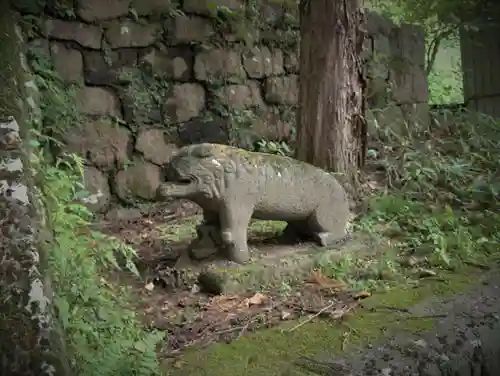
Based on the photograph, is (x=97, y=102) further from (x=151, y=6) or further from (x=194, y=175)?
(x=194, y=175)

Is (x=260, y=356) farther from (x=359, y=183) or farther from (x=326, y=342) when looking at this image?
(x=359, y=183)

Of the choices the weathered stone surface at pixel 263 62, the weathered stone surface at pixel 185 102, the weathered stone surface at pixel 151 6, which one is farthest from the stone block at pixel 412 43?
the weathered stone surface at pixel 151 6

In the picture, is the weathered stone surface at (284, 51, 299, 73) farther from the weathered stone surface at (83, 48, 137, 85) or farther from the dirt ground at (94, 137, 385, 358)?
the dirt ground at (94, 137, 385, 358)

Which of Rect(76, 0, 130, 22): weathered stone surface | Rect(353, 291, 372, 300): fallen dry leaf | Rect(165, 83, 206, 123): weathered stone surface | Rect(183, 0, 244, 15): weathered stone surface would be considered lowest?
Rect(353, 291, 372, 300): fallen dry leaf

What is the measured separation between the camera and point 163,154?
4.95m

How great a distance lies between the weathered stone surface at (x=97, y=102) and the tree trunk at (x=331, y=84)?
5.33ft

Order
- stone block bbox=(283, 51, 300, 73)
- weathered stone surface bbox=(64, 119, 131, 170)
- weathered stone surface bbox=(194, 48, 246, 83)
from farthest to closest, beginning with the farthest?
stone block bbox=(283, 51, 300, 73), weathered stone surface bbox=(194, 48, 246, 83), weathered stone surface bbox=(64, 119, 131, 170)

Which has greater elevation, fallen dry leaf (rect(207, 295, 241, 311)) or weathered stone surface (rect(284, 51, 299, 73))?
weathered stone surface (rect(284, 51, 299, 73))

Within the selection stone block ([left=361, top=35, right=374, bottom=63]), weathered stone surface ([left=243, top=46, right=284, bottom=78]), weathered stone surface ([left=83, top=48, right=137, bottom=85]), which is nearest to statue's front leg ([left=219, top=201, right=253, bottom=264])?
weathered stone surface ([left=83, top=48, right=137, bottom=85])

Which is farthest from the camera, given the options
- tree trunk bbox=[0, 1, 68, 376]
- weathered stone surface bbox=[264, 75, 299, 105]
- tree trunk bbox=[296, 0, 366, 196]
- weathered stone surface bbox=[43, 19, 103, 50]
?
weathered stone surface bbox=[264, 75, 299, 105]

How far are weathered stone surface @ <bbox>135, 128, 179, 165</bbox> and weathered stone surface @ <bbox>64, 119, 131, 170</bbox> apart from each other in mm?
123

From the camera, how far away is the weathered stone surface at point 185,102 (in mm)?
4996

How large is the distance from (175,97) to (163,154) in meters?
0.52

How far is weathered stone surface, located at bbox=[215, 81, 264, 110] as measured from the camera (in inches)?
210
